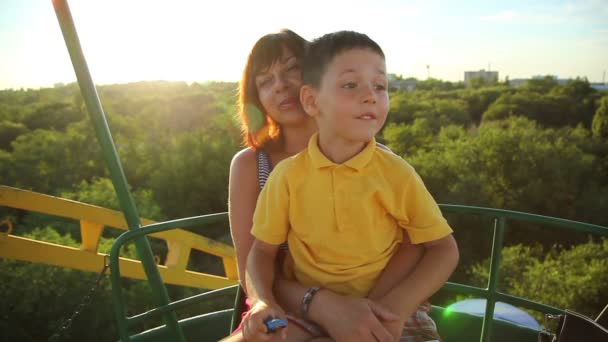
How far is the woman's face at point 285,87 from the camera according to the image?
1756 mm

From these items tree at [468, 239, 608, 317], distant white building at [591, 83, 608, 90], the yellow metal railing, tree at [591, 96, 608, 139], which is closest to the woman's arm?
the yellow metal railing

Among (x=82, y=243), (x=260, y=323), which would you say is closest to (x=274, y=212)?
(x=260, y=323)

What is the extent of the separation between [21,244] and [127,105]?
106ft

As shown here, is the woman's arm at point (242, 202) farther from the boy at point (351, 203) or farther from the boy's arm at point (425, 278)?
the boy's arm at point (425, 278)

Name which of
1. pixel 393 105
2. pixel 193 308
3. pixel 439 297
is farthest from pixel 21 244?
pixel 393 105

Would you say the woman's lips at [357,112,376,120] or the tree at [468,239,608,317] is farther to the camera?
the tree at [468,239,608,317]

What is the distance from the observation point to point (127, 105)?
113ft

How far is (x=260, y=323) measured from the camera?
1267 mm

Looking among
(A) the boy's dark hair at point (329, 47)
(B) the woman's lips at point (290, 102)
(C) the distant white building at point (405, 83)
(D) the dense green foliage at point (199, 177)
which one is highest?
(C) the distant white building at point (405, 83)

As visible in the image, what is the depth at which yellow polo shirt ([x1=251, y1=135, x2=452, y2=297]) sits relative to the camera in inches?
53.9

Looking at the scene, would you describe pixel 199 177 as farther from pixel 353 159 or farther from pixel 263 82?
pixel 353 159

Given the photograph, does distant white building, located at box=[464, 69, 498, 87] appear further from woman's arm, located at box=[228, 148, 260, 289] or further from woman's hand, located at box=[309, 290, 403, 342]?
woman's hand, located at box=[309, 290, 403, 342]

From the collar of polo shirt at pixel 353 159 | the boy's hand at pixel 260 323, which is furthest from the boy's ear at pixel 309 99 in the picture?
the boy's hand at pixel 260 323

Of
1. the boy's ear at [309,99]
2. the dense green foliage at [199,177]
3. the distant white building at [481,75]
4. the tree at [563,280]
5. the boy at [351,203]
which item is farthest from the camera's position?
the distant white building at [481,75]
